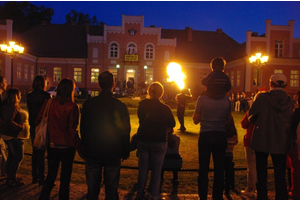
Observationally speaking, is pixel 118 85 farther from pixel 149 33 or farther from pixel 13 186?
pixel 13 186

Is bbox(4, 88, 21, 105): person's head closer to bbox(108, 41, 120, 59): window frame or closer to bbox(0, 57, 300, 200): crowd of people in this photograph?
bbox(0, 57, 300, 200): crowd of people

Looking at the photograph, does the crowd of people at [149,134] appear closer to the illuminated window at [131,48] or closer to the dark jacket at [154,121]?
the dark jacket at [154,121]

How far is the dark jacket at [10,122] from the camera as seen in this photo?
4.91 metres

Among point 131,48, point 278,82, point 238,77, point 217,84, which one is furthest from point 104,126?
point 131,48

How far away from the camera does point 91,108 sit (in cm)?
356

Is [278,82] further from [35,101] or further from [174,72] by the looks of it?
Answer: [174,72]

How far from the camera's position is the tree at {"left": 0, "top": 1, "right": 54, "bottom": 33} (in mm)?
54000

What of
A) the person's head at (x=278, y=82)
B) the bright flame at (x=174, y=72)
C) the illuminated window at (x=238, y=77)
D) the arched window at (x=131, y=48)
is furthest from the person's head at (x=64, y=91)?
the arched window at (x=131, y=48)

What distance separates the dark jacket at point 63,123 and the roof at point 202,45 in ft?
124

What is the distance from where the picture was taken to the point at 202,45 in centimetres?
4369

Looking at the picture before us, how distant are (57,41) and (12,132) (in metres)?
38.9

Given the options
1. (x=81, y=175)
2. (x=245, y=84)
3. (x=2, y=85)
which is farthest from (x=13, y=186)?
(x=245, y=84)

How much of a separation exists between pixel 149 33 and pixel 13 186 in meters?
35.6

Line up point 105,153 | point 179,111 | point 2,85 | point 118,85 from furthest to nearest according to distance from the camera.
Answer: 1. point 118,85
2. point 179,111
3. point 2,85
4. point 105,153
